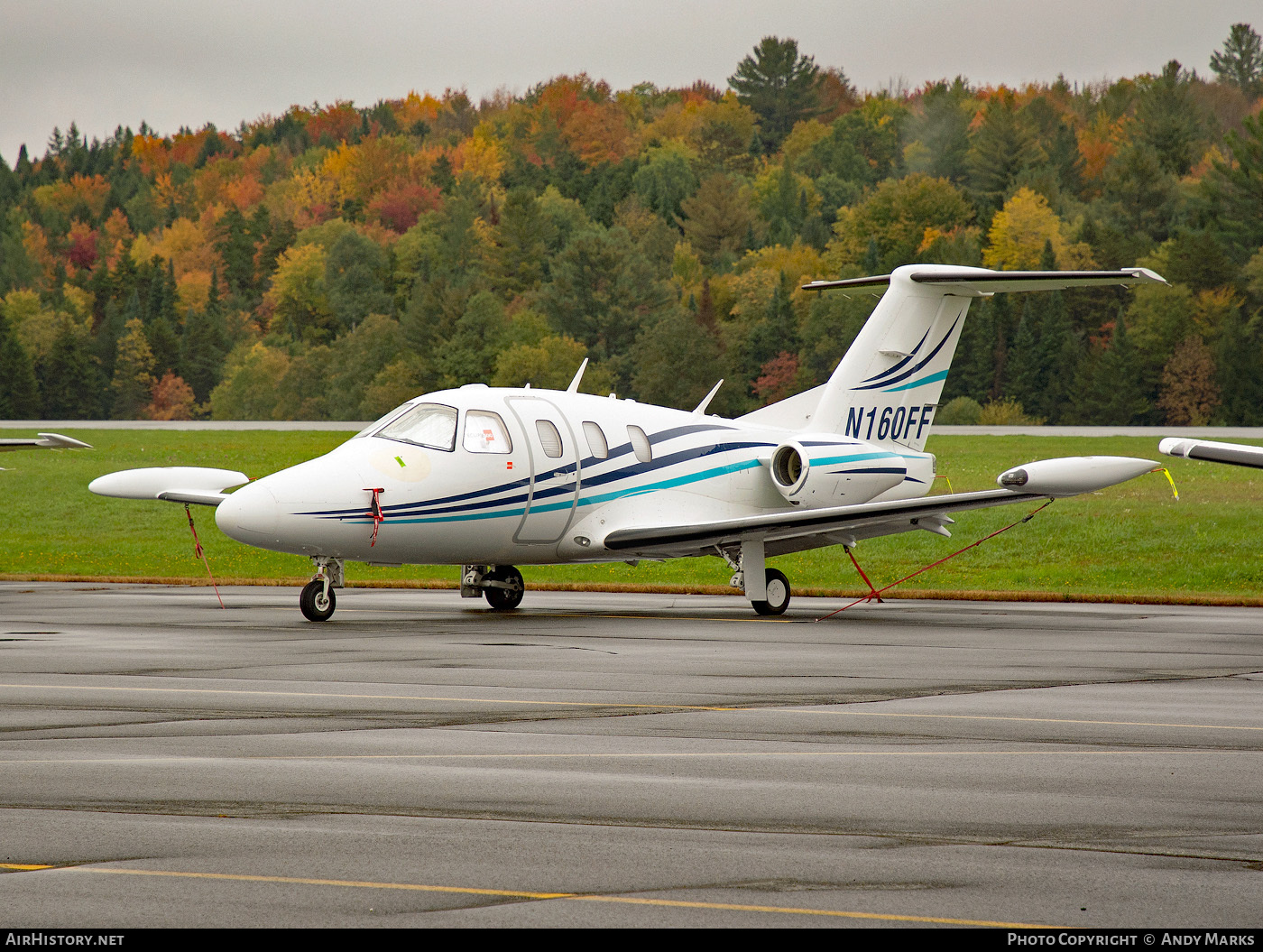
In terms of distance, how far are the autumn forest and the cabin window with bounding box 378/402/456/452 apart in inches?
3029

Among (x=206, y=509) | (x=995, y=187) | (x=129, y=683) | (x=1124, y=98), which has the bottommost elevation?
(x=206, y=509)

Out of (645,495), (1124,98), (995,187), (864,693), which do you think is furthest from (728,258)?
(864,693)

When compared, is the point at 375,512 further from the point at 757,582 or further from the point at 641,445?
the point at 757,582

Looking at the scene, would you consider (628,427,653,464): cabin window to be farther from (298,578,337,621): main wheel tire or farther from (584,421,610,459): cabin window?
(298,578,337,621): main wheel tire

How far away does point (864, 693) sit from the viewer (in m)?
12.6

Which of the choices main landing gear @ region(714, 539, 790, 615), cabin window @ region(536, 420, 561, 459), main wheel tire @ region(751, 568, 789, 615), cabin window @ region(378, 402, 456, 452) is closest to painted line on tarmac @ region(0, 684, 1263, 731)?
cabin window @ region(378, 402, 456, 452)

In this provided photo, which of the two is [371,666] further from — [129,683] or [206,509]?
[206,509]

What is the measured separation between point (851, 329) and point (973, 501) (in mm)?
87564

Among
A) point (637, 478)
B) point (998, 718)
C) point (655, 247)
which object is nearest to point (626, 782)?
point (998, 718)

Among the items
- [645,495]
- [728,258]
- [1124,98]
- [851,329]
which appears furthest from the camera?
[1124,98]

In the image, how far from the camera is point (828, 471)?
2225 centimetres

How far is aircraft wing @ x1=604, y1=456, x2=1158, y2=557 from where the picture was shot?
58.0ft

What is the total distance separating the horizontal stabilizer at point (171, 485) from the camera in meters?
21.1

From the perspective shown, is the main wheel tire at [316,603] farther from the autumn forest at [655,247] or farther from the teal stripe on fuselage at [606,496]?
the autumn forest at [655,247]
